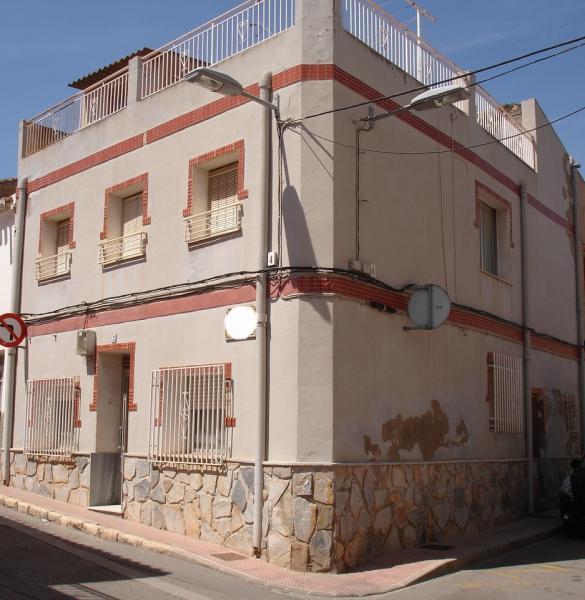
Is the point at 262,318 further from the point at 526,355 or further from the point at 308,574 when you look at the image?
the point at 526,355

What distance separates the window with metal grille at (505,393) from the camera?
13.8 metres

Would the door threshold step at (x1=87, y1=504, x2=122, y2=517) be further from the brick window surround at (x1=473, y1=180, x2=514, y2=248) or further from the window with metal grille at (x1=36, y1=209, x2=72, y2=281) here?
the brick window surround at (x1=473, y1=180, x2=514, y2=248)

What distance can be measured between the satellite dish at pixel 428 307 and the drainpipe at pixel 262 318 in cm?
229

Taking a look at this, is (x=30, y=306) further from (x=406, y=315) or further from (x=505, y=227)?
(x=505, y=227)

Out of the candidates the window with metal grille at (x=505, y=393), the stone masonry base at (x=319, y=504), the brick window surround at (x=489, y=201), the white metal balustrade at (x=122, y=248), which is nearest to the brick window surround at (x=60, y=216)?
the white metal balustrade at (x=122, y=248)

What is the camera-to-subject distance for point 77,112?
15398 millimetres

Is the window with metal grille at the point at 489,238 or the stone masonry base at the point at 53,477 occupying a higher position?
the window with metal grille at the point at 489,238

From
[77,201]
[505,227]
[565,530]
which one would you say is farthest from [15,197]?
[565,530]

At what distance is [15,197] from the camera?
16.3 metres

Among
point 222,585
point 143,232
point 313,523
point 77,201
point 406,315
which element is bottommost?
point 222,585

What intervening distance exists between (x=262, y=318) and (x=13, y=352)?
6.93 meters

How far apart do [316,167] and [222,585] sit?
→ 5.30 m

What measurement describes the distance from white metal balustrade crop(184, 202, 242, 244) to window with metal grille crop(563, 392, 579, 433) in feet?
30.3

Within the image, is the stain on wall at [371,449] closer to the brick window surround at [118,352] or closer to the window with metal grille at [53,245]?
the brick window surround at [118,352]
